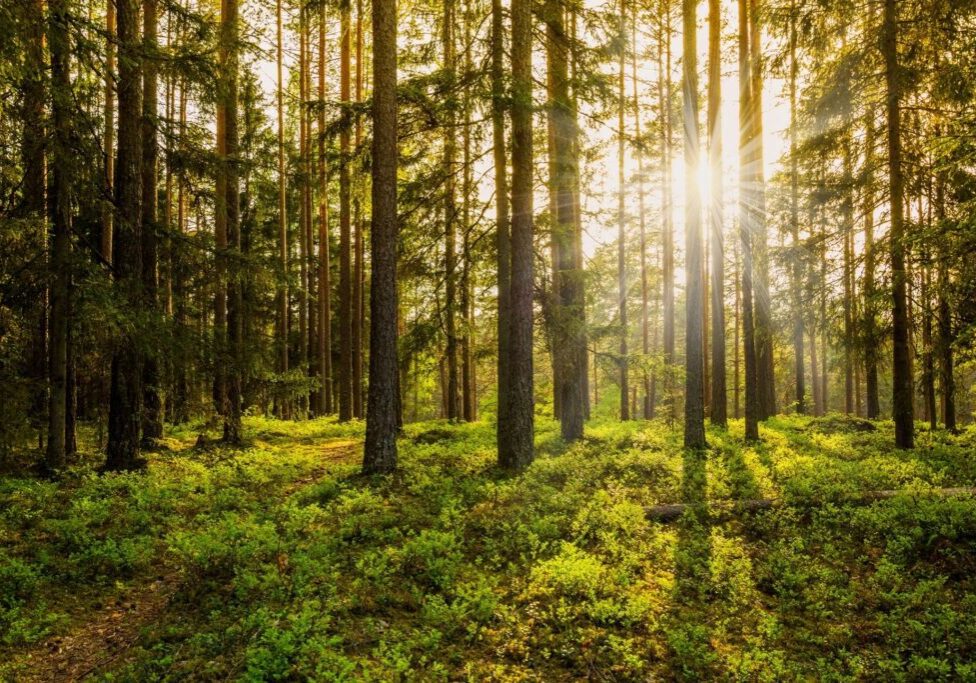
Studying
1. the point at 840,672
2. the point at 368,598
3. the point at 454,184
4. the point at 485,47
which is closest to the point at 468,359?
the point at 454,184

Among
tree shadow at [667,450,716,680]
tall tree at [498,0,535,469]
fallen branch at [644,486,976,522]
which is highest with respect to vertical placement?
tall tree at [498,0,535,469]

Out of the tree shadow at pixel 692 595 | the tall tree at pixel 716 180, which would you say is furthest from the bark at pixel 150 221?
the tall tree at pixel 716 180

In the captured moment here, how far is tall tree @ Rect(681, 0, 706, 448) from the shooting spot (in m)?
12.7

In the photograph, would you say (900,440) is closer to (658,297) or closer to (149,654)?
Result: (149,654)

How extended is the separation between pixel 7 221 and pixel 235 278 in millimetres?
3875

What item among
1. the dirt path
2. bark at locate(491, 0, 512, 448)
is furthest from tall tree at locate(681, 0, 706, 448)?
the dirt path

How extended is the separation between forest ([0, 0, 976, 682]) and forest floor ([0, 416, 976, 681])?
0.16 ft

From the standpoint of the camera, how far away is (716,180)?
14.6 metres

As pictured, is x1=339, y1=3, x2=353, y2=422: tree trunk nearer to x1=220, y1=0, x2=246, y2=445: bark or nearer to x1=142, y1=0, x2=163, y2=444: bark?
x1=220, y1=0, x2=246, y2=445: bark

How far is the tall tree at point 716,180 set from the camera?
13938 millimetres

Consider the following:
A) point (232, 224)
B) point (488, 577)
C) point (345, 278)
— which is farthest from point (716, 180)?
point (232, 224)

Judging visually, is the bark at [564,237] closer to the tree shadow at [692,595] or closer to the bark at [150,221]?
the tree shadow at [692,595]

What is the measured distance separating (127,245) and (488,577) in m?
9.06

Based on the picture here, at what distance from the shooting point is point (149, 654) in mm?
5082
